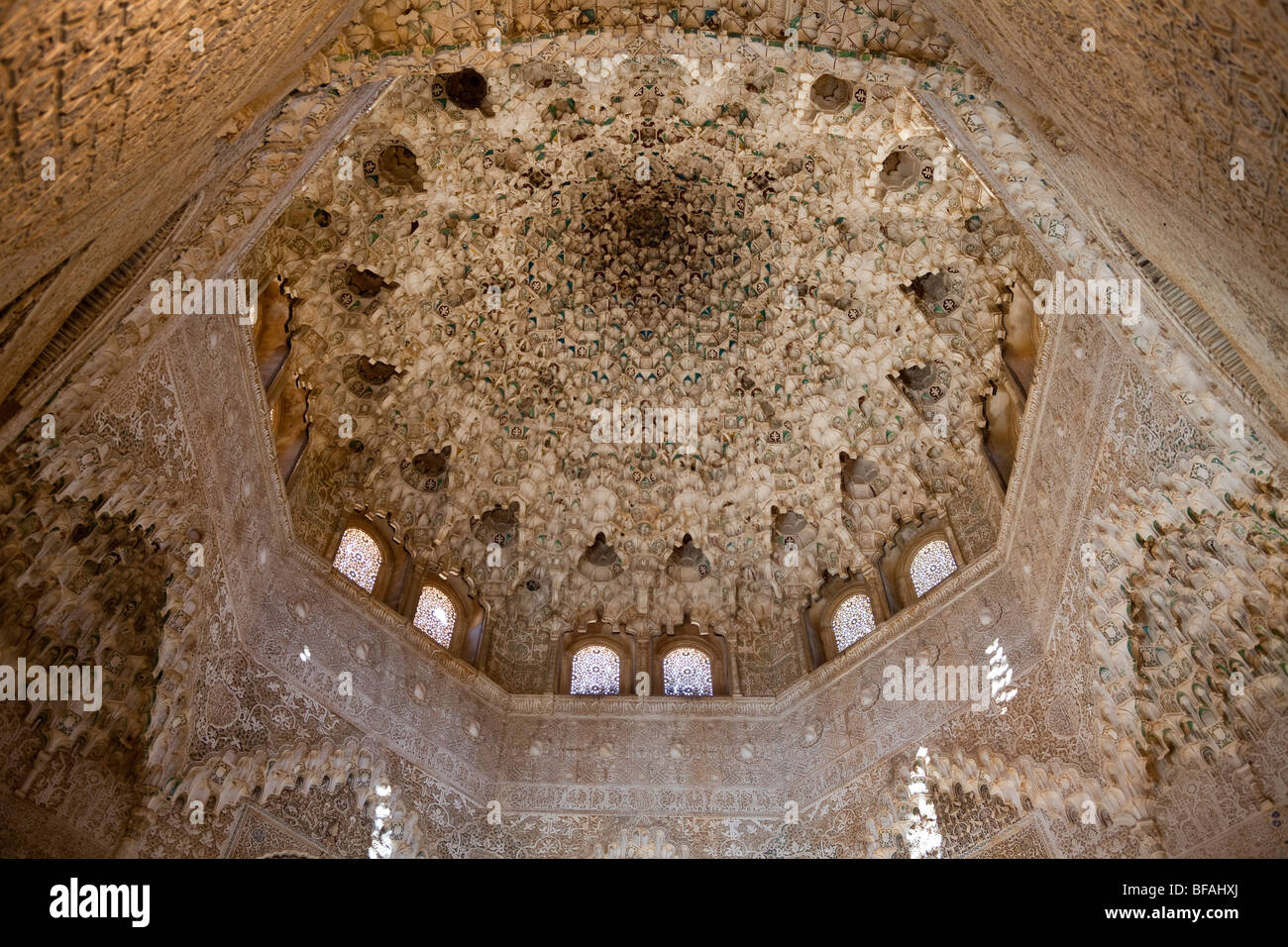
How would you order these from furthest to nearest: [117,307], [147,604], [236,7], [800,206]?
1. [800,206]
2. [147,604]
3. [117,307]
4. [236,7]

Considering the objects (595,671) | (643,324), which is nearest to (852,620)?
(595,671)

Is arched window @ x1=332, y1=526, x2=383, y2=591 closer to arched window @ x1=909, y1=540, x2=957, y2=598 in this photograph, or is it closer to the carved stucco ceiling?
the carved stucco ceiling

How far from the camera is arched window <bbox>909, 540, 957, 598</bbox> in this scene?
9.88 m

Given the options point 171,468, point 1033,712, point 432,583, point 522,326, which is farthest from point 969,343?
point 171,468

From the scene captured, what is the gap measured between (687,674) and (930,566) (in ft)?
9.29

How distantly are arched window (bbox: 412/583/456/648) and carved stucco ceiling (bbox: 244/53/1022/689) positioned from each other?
0.38 metres

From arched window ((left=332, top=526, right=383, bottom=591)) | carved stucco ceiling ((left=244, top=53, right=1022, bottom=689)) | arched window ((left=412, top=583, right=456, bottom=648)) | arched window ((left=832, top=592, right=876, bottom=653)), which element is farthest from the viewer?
arched window ((left=832, top=592, right=876, bottom=653))

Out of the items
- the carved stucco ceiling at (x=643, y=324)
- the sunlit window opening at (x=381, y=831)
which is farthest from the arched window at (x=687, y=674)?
the sunlit window opening at (x=381, y=831)

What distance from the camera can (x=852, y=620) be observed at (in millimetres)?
10516

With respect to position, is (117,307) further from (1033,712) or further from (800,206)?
(1033,712)

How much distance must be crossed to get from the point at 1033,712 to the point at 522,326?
20.7 feet

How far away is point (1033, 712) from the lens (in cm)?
812

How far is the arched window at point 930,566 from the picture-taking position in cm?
988

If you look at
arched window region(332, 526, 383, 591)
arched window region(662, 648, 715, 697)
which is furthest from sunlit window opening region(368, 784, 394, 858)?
arched window region(662, 648, 715, 697)
